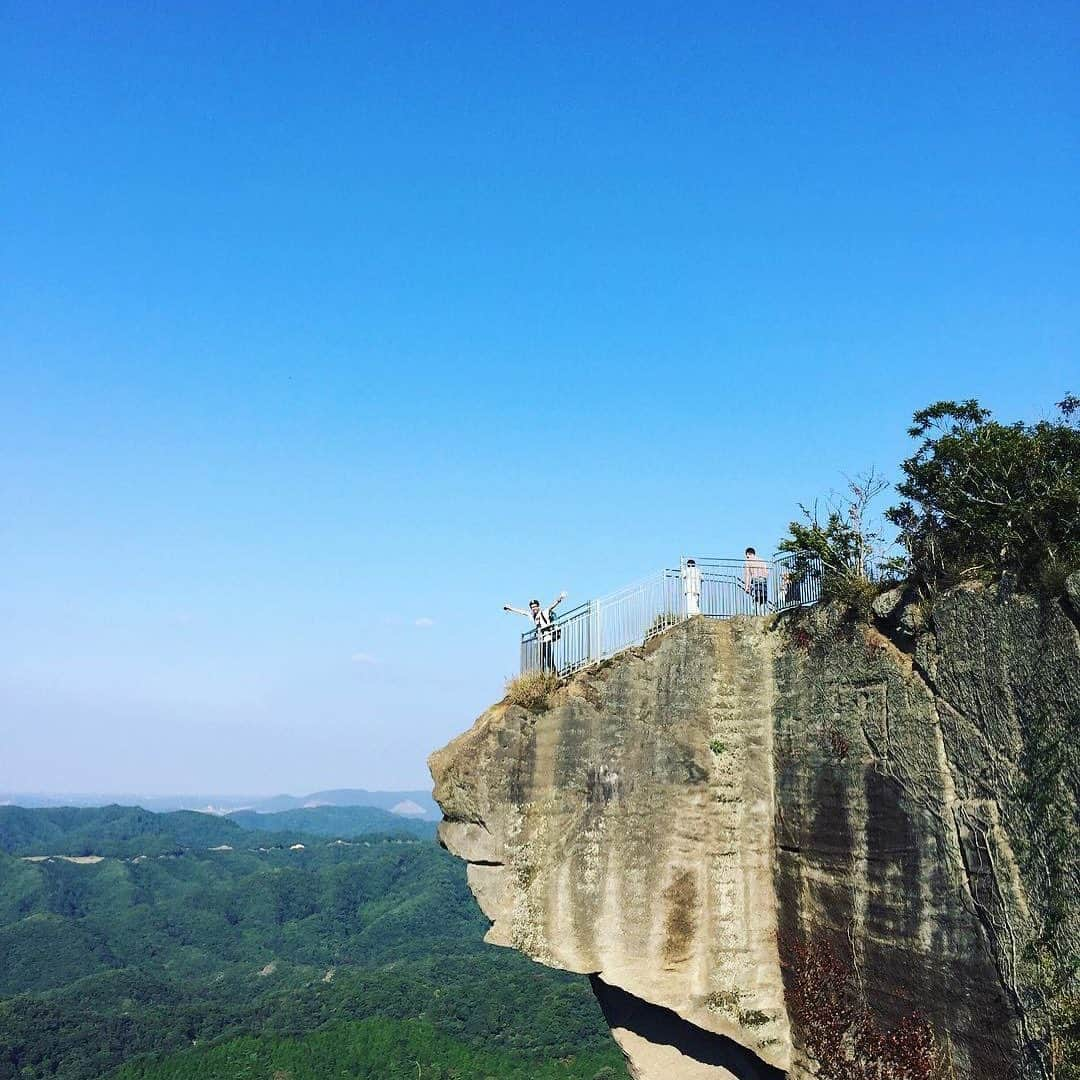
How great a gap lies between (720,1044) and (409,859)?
18097 cm

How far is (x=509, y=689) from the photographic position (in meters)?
17.5

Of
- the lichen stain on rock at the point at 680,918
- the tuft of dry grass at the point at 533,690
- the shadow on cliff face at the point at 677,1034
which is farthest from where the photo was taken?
the tuft of dry grass at the point at 533,690

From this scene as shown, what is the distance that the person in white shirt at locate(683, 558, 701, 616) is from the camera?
54.5 feet

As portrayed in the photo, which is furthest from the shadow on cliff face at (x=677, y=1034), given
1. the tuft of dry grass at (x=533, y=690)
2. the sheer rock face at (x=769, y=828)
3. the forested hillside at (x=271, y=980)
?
the forested hillside at (x=271, y=980)

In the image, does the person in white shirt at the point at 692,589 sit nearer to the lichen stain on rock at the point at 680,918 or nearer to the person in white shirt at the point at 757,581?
the person in white shirt at the point at 757,581

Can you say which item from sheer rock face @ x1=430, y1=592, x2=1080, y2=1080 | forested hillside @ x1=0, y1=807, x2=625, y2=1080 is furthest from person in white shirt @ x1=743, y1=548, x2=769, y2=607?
forested hillside @ x1=0, y1=807, x2=625, y2=1080

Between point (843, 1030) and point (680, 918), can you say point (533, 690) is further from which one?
point (843, 1030)

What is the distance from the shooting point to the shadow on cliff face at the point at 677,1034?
15984mm

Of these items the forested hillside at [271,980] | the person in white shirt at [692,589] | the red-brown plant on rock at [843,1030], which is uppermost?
the person in white shirt at [692,589]

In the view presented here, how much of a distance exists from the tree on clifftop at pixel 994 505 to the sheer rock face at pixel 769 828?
0.53 metres

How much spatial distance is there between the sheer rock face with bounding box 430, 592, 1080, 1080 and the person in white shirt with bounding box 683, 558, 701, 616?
1.23 feet

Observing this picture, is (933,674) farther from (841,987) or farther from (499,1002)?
(499,1002)

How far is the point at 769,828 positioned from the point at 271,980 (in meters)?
137

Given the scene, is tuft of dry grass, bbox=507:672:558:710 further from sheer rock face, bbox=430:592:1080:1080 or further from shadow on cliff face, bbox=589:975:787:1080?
shadow on cliff face, bbox=589:975:787:1080
